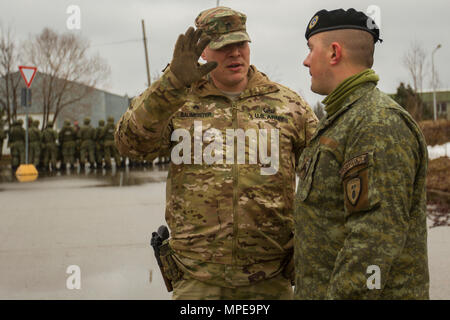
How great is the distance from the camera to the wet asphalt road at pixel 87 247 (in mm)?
4617

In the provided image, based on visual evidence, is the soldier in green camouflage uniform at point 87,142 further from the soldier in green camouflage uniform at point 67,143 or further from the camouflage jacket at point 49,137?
the camouflage jacket at point 49,137

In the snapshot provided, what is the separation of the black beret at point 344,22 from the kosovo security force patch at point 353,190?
0.58 meters

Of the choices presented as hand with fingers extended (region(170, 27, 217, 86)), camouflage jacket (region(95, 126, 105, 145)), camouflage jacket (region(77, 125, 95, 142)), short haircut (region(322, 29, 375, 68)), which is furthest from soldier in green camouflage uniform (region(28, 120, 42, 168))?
short haircut (region(322, 29, 375, 68))

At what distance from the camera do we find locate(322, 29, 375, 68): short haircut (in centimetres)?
189

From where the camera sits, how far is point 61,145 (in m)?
21.3

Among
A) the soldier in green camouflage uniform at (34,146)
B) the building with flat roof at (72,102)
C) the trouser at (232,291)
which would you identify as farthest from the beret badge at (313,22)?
the building with flat roof at (72,102)

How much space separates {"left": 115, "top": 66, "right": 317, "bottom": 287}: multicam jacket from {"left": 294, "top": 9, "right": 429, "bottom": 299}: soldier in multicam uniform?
50 centimetres

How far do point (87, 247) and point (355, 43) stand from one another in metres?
5.02

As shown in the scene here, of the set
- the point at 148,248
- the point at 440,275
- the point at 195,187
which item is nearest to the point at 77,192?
the point at 148,248

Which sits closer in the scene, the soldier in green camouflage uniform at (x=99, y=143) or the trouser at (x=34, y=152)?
the trouser at (x=34, y=152)

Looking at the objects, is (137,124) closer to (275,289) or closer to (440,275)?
(275,289)

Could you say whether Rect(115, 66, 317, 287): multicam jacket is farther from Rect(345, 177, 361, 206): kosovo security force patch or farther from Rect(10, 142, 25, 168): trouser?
Rect(10, 142, 25, 168): trouser

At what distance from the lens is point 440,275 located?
16.0 feet

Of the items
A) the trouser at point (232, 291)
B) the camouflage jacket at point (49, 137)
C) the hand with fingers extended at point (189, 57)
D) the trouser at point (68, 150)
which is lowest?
the trouser at point (232, 291)
